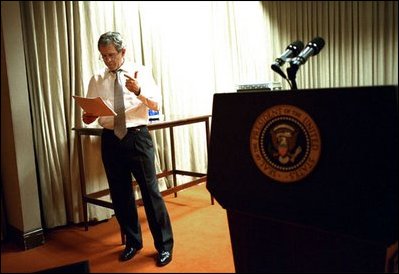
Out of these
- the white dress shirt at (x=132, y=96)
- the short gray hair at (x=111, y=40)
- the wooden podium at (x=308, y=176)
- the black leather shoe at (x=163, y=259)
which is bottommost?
the black leather shoe at (x=163, y=259)

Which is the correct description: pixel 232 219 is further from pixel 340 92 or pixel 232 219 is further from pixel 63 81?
pixel 63 81

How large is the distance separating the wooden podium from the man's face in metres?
0.77

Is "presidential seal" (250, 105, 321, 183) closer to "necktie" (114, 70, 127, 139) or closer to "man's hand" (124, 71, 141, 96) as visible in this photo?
"man's hand" (124, 71, 141, 96)

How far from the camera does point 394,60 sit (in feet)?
3.51

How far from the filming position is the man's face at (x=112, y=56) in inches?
59.5

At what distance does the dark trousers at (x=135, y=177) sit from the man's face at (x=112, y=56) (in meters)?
0.31

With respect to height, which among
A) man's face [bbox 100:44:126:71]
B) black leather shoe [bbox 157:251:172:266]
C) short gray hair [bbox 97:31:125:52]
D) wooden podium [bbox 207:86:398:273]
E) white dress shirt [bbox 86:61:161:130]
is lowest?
black leather shoe [bbox 157:251:172:266]

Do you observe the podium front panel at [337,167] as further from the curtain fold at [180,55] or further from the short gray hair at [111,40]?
the short gray hair at [111,40]

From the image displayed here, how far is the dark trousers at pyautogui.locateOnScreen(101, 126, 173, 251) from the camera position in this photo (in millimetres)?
1695

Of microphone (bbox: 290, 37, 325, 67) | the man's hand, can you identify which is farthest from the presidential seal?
the man's hand

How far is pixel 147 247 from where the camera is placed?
1863 mm

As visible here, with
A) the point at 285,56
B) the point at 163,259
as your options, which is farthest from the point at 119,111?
the point at 285,56

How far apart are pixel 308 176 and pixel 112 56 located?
3.58 feet

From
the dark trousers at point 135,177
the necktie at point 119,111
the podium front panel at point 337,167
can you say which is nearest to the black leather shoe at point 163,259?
the dark trousers at point 135,177
